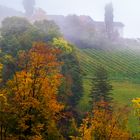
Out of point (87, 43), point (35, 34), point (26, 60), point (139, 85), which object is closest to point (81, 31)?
point (87, 43)

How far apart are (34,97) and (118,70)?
76.6 metres

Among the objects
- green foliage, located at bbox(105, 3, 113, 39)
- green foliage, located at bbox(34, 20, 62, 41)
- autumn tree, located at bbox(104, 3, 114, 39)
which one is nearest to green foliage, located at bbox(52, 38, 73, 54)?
green foliage, located at bbox(34, 20, 62, 41)

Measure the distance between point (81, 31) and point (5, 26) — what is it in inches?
2265

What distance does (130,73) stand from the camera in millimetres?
119438

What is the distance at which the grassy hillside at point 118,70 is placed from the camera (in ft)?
311

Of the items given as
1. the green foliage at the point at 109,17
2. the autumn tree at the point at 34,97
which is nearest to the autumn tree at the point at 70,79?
the autumn tree at the point at 34,97

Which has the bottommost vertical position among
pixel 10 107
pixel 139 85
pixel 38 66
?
pixel 139 85

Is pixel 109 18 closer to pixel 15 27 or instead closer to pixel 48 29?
pixel 48 29

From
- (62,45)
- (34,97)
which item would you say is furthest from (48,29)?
(34,97)

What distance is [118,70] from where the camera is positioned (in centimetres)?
12088

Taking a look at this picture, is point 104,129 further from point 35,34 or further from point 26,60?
point 35,34

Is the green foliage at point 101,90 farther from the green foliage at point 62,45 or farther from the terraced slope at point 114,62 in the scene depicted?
the terraced slope at point 114,62

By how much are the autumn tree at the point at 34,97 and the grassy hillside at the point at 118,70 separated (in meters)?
33.1

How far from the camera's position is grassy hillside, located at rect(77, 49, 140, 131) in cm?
9465
